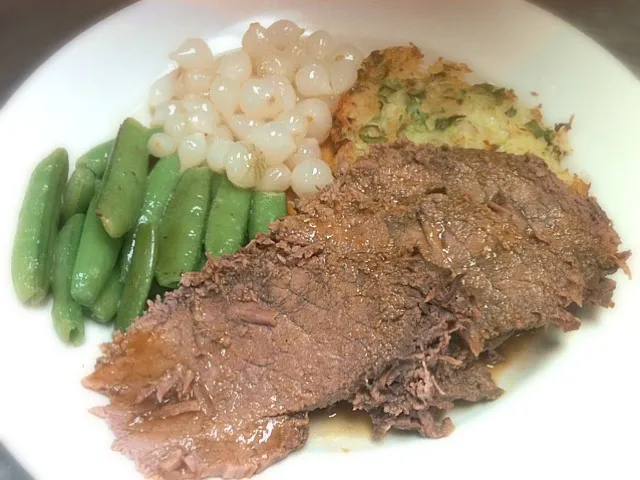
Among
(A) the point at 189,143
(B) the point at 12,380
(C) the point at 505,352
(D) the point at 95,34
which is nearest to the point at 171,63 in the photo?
(D) the point at 95,34

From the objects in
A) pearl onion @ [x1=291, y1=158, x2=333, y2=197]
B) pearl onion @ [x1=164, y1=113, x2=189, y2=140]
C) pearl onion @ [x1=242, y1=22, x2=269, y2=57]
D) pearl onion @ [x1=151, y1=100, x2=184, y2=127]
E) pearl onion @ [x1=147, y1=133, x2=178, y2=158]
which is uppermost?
pearl onion @ [x1=242, y1=22, x2=269, y2=57]

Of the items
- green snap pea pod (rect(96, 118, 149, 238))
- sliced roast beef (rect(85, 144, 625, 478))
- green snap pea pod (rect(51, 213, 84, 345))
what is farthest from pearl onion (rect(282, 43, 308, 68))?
green snap pea pod (rect(51, 213, 84, 345))

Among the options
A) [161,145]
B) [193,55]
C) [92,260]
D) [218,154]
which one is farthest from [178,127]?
[92,260]

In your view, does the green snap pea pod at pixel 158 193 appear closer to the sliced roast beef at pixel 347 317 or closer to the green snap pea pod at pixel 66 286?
the green snap pea pod at pixel 66 286

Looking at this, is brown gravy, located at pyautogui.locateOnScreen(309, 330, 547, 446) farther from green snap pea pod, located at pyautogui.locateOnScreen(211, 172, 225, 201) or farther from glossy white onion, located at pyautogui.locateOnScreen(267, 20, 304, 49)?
glossy white onion, located at pyautogui.locateOnScreen(267, 20, 304, 49)

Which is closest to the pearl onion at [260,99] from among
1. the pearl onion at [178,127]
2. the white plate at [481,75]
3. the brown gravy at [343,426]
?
the pearl onion at [178,127]
